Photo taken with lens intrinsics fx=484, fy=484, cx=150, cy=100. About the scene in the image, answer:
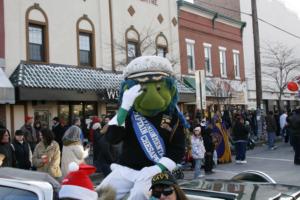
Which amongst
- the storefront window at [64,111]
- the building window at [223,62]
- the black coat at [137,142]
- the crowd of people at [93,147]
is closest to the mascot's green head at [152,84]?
the black coat at [137,142]

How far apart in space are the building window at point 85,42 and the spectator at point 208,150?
6719mm

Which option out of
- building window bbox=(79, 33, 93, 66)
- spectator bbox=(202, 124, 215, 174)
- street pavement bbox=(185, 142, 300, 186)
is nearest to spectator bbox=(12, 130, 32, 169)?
street pavement bbox=(185, 142, 300, 186)

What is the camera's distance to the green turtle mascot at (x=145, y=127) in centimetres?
396

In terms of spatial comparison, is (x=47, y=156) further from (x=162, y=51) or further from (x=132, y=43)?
(x=162, y=51)

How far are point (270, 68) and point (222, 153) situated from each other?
21227mm

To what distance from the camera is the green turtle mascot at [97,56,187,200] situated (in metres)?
3.96

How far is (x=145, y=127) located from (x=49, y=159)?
5.04m

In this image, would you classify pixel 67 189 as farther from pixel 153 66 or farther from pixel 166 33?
pixel 166 33

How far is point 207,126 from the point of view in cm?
1408

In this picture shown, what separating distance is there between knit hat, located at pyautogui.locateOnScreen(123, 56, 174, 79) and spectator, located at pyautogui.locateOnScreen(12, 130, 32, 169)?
18.9 feet

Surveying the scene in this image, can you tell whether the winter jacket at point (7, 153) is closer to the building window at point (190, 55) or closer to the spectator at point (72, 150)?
the spectator at point (72, 150)

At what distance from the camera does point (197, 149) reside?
495 inches

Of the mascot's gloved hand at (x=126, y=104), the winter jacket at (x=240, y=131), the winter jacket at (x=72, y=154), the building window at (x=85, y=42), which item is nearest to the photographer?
the mascot's gloved hand at (x=126, y=104)

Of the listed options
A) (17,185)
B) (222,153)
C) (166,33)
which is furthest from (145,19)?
(17,185)
